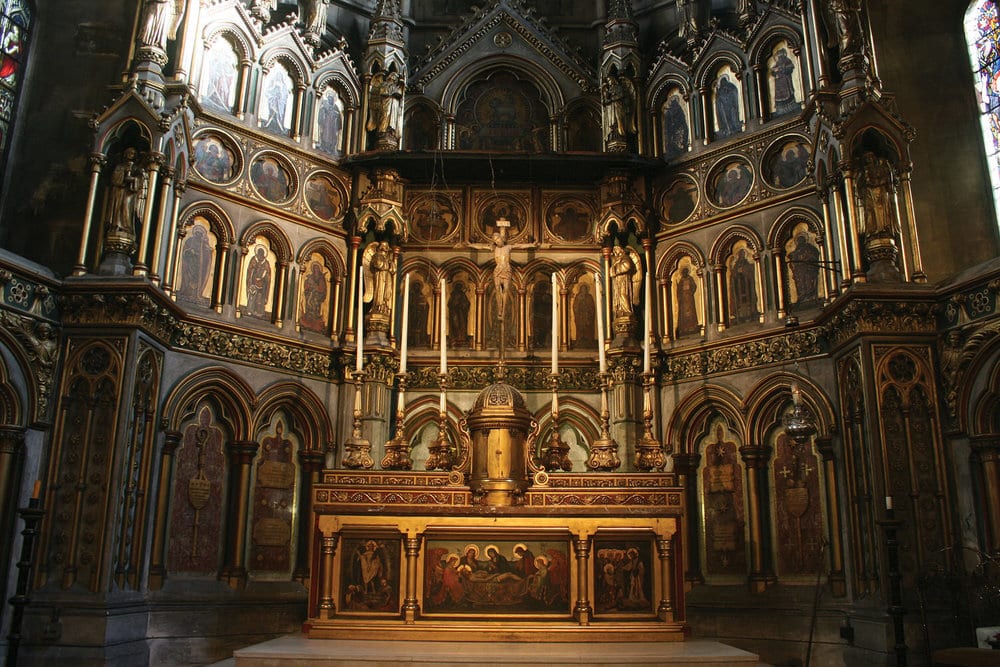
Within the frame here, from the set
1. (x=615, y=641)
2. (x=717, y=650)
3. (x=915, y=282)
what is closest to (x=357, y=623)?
(x=615, y=641)

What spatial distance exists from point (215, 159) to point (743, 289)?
33.1 ft

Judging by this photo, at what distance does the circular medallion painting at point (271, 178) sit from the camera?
653 inches

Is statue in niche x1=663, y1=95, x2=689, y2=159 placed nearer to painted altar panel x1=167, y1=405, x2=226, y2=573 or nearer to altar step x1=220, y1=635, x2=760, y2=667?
painted altar panel x1=167, y1=405, x2=226, y2=573

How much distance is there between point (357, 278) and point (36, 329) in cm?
621

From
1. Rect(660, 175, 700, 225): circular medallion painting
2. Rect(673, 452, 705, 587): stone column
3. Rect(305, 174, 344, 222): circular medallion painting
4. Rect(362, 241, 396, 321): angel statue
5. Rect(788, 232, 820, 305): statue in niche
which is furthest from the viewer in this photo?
Rect(660, 175, 700, 225): circular medallion painting

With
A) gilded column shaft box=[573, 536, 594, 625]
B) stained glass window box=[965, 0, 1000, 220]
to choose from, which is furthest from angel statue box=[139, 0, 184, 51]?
stained glass window box=[965, 0, 1000, 220]

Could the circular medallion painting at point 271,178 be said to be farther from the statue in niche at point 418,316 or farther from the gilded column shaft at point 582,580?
the gilded column shaft at point 582,580

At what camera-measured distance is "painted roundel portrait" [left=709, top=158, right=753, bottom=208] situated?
54.6ft

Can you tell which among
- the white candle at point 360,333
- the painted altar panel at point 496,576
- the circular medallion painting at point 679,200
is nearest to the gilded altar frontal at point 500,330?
the painted altar panel at point 496,576

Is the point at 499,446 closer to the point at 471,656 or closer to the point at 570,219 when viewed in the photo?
the point at 471,656

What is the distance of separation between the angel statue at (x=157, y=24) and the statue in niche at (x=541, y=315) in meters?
8.31

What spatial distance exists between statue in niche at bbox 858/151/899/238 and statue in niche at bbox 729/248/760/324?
112 inches

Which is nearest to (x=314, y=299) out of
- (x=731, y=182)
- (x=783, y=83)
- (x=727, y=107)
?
(x=731, y=182)

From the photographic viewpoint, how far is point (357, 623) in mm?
10812
